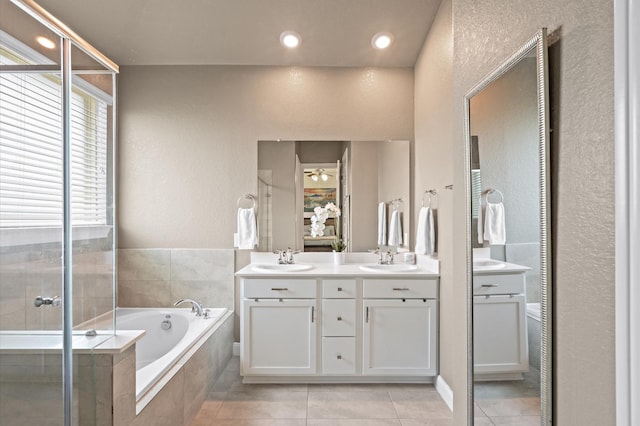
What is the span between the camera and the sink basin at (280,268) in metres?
2.95

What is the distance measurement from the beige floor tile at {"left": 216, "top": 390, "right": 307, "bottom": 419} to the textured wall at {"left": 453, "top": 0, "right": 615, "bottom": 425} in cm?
189

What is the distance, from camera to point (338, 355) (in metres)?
2.82

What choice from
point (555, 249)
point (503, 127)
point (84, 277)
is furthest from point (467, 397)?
point (84, 277)

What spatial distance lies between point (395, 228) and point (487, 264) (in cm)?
205

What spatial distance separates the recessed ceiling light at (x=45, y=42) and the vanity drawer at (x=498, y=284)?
62.1 inches

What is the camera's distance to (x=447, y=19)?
2.60m

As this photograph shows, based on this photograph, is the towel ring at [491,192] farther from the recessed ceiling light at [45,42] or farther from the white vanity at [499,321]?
the recessed ceiling light at [45,42]

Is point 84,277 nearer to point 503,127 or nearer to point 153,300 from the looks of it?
point 503,127

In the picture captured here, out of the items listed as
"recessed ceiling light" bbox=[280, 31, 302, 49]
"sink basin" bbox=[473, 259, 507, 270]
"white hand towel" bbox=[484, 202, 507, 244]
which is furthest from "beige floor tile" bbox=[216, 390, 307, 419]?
"recessed ceiling light" bbox=[280, 31, 302, 49]

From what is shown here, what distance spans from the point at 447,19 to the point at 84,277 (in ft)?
8.42

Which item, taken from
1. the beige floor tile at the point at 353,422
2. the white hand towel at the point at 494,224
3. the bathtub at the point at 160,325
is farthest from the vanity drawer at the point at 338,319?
the white hand towel at the point at 494,224

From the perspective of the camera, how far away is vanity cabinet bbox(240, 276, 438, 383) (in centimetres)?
281

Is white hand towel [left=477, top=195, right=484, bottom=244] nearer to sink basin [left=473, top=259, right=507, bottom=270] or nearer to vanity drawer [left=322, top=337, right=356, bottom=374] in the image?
sink basin [left=473, top=259, right=507, bottom=270]

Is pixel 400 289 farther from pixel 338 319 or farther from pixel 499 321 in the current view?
pixel 499 321
